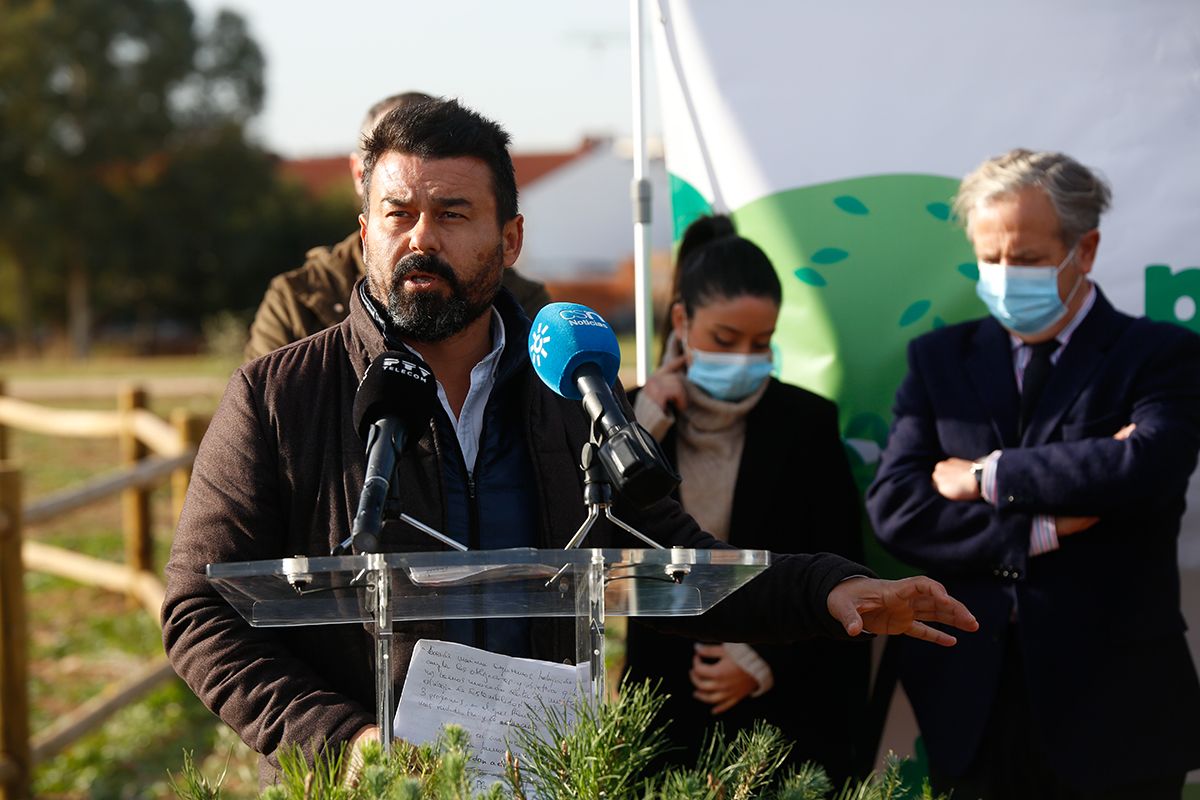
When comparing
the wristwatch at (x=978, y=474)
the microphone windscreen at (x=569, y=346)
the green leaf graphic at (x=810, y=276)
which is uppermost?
the green leaf graphic at (x=810, y=276)

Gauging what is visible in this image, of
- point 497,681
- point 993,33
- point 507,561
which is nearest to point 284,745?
point 497,681

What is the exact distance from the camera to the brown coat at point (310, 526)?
2568 millimetres

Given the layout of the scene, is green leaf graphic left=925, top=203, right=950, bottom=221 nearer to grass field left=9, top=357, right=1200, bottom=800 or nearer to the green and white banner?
the green and white banner

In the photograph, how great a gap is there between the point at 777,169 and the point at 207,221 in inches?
1516

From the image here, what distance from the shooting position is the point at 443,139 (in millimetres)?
2762

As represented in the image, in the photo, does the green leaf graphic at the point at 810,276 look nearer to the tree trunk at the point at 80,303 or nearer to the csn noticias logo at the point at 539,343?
the csn noticias logo at the point at 539,343

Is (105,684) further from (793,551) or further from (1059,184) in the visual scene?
(1059,184)

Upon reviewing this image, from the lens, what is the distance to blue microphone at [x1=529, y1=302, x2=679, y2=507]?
210 cm

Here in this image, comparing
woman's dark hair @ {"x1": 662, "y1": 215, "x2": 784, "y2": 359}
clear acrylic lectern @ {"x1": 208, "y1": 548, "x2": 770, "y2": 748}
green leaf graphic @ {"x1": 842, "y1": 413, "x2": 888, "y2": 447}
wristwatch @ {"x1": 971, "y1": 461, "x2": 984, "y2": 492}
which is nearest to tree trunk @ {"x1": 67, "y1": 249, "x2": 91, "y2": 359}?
green leaf graphic @ {"x1": 842, "y1": 413, "x2": 888, "y2": 447}

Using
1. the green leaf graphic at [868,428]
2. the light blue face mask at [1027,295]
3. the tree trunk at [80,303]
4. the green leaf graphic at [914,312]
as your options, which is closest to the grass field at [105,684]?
the green leaf graphic at [868,428]

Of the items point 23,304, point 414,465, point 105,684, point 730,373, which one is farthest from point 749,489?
point 23,304

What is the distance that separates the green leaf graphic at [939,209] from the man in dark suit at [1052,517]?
21.3 inches

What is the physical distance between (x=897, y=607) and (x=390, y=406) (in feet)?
2.92

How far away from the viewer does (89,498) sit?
7195 mm
